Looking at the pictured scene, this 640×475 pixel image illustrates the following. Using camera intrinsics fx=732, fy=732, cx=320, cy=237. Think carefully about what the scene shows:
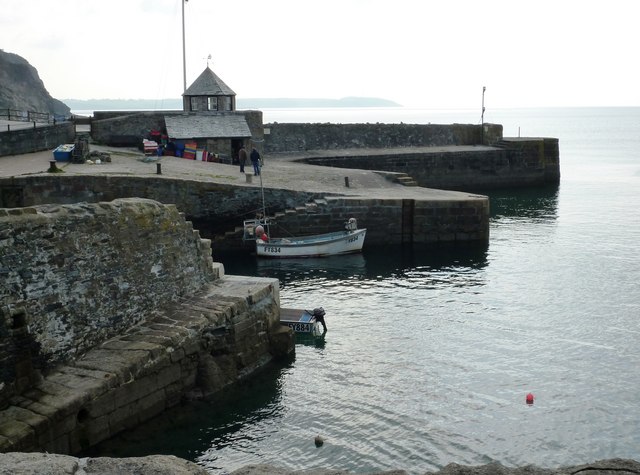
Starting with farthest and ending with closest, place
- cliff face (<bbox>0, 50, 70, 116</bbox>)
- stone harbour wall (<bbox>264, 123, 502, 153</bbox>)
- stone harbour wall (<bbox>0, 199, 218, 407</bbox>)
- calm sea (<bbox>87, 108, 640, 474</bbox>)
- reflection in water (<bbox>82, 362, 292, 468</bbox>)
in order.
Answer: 1. cliff face (<bbox>0, 50, 70, 116</bbox>)
2. stone harbour wall (<bbox>264, 123, 502, 153</bbox>)
3. calm sea (<bbox>87, 108, 640, 474</bbox>)
4. reflection in water (<bbox>82, 362, 292, 468</bbox>)
5. stone harbour wall (<bbox>0, 199, 218, 407</bbox>)

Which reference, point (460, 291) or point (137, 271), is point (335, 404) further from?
point (460, 291)

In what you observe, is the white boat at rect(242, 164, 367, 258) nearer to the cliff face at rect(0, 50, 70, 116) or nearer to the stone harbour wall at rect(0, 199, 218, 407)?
the stone harbour wall at rect(0, 199, 218, 407)

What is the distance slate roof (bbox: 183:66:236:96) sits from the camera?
3664 cm

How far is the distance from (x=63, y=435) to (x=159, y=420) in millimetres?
2081

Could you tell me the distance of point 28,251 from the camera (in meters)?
11.0

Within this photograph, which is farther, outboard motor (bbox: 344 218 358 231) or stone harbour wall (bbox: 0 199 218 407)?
outboard motor (bbox: 344 218 358 231)

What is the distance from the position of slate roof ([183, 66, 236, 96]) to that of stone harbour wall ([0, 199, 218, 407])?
75.7 ft

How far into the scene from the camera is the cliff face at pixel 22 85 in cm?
9462

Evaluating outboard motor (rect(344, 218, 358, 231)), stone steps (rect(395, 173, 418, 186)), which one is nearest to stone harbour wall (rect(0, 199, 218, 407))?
outboard motor (rect(344, 218, 358, 231))

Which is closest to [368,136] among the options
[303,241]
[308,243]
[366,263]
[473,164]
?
[473,164]

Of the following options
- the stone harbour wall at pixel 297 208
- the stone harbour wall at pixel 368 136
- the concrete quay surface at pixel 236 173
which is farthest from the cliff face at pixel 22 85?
the stone harbour wall at pixel 297 208

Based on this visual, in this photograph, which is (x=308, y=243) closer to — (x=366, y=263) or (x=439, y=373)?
(x=366, y=263)

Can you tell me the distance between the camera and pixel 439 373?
15.0m

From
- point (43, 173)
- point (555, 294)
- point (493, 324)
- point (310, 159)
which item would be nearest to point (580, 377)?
point (493, 324)
